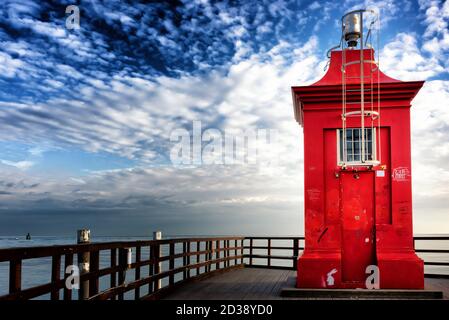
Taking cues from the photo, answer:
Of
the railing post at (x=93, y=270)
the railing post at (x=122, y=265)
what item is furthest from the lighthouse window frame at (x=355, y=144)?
the railing post at (x=93, y=270)

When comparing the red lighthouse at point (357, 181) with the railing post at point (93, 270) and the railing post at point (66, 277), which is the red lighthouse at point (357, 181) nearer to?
the railing post at point (93, 270)

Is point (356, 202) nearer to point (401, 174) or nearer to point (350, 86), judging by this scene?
point (401, 174)

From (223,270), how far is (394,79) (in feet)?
24.9

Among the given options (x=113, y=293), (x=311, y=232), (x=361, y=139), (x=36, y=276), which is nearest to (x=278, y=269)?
(x=311, y=232)

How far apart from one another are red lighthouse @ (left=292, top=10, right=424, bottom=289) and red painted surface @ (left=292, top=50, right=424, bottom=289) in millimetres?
20

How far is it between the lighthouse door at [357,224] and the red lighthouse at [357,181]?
0.02m

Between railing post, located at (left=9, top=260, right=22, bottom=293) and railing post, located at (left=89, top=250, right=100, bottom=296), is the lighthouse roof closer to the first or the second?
railing post, located at (left=89, top=250, right=100, bottom=296)

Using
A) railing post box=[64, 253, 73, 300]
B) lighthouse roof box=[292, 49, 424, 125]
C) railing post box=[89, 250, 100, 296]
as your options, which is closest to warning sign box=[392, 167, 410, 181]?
lighthouse roof box=[292, 49, 424, 125]

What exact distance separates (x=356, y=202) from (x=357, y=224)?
45 cm

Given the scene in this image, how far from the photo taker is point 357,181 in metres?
10.1

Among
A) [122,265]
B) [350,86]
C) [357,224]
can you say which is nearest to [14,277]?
[122,265]

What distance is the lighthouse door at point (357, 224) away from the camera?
9.95 metres

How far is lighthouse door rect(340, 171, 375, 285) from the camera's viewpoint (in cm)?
995

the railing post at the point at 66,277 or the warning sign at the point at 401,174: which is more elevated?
the warning sign at the point at 401,174
